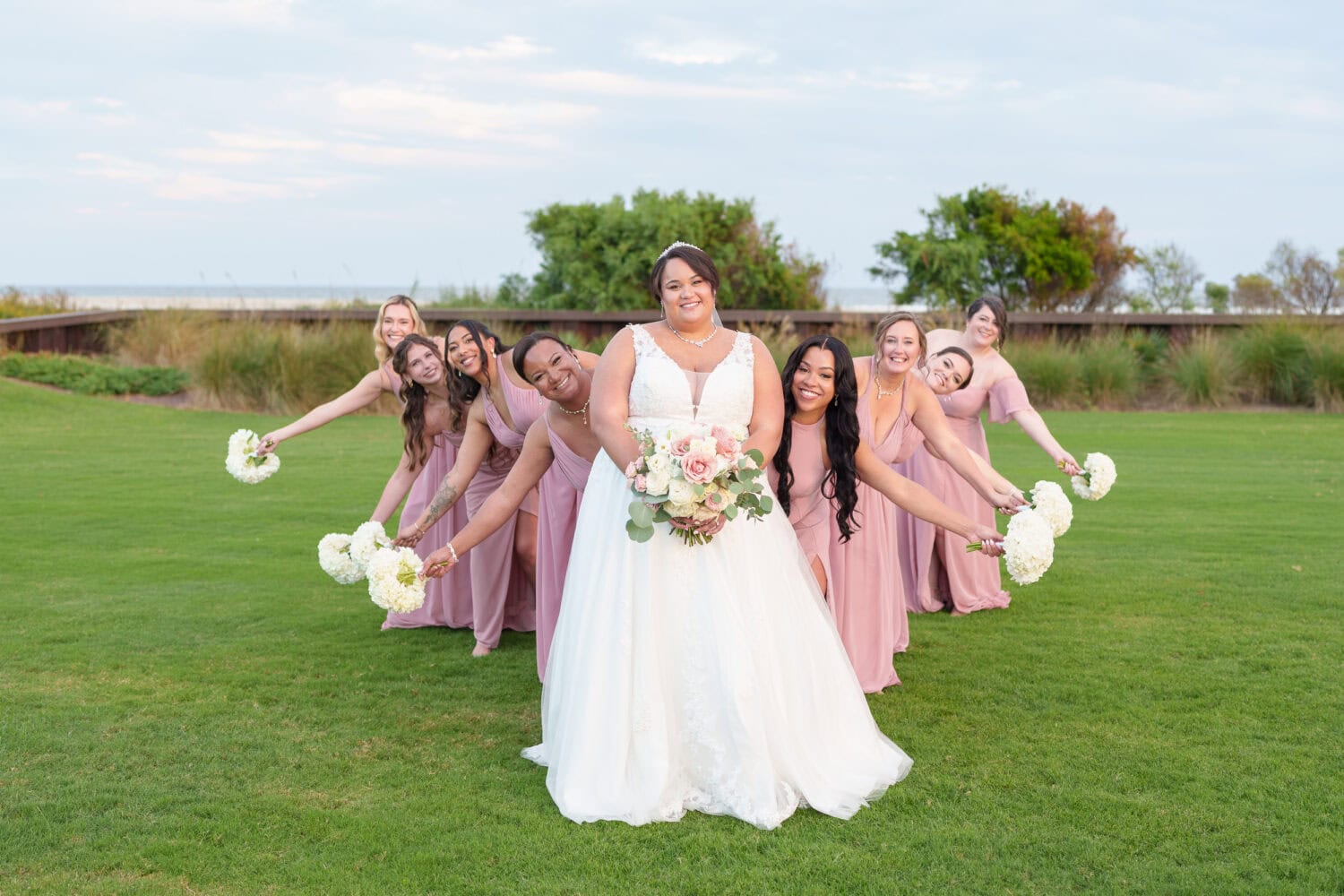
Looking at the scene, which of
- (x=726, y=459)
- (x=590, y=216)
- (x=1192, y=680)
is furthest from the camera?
(x=590, y=216)

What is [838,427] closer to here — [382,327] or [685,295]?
[685,295]

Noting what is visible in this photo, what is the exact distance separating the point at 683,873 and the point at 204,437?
15.4 m

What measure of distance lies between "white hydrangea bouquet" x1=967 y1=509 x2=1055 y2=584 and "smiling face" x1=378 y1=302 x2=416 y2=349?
14.4ft

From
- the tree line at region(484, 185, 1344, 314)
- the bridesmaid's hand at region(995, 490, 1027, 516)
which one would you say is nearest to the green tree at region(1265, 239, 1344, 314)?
the tree line at region(484, 185, 1344, 314)

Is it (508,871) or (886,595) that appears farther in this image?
(886,595)

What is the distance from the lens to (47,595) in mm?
8688

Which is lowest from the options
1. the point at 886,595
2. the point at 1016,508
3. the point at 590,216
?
the point at 886,595

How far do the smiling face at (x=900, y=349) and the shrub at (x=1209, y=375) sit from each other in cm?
1740

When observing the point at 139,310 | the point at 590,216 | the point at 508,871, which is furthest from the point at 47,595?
the point at 590,216

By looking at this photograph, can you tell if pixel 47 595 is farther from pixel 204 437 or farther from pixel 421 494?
pixel 204 437

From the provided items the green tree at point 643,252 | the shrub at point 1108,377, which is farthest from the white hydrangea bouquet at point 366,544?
the green tree at point 643,252

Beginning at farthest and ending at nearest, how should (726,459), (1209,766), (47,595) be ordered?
(47,595) → (1209,766) → (726,459)

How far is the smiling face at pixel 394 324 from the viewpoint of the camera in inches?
326

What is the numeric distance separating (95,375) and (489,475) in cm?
1761
